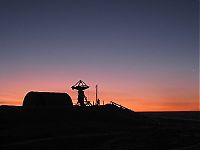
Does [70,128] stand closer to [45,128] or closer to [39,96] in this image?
[45,128]

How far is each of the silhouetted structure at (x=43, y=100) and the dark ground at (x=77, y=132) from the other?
4.57m

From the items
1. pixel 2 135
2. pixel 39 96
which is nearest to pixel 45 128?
pixel 2 135

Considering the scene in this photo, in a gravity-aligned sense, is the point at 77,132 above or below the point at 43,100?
below

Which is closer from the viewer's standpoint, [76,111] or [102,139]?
[102,139]

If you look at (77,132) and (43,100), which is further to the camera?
(43,100)

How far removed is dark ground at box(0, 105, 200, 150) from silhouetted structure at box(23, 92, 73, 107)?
15.0 ft

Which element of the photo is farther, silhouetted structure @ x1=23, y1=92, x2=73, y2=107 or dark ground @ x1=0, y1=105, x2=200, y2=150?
silhouetted structure @ x1=23, y1=92, x2=73, y2=107

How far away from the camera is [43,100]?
4950 cm

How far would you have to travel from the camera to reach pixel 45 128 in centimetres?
3525

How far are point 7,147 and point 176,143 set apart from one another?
1528 centimetres

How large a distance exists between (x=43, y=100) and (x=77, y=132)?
15.9 m

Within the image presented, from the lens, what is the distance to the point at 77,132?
115ft

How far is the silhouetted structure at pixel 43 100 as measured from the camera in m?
49.5

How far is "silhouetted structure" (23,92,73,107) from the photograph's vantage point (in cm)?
4947
